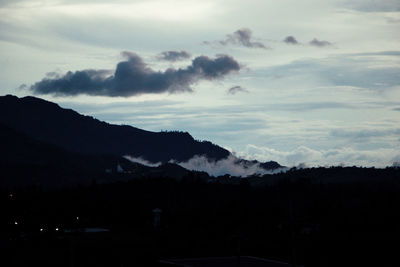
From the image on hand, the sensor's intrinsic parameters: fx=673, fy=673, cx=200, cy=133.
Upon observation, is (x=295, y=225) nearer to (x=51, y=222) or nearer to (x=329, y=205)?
(x=329, y=205)

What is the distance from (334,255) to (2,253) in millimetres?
62227

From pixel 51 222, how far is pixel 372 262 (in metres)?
82.6

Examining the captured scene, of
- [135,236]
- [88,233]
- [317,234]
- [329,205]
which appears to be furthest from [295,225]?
[88,233]

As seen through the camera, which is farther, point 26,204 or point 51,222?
point 26,204

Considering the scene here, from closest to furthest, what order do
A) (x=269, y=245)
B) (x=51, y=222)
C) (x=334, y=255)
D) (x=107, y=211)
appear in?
(x=334, y=255), (x=269, y=245), (x=51, y=222), (x=107, y=211)

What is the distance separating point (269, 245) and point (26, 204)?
2744 inches

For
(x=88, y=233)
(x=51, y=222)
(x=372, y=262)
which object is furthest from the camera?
(x=51, y=222)

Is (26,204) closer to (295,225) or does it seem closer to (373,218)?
(295,225)

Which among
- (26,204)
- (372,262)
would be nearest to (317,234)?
(372,262)

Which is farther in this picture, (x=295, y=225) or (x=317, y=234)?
(x=295, y=225)

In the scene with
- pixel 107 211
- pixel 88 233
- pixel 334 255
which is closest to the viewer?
pixel 334 255

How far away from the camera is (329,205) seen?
19912 cm

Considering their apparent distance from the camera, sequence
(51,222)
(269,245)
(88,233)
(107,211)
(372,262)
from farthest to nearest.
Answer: (107,211)
(51,222)
(88,233)
(269,245)
(372,262)

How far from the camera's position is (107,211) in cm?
19562
